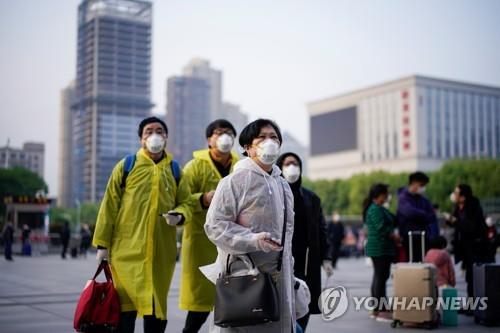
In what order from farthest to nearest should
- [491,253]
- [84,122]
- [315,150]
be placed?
[84,122]
[315,150]
[491,253]

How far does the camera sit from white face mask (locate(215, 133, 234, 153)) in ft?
20.4

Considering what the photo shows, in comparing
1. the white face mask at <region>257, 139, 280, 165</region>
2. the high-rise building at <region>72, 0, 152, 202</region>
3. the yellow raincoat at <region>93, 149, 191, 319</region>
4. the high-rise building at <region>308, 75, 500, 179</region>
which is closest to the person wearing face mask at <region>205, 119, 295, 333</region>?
the white face mask at <region>257, 139, 280, 165</region>

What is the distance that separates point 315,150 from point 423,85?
75.8ft

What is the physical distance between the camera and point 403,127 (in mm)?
110688

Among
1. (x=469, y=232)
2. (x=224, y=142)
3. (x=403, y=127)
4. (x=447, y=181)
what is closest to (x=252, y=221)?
(x=224, y=142)

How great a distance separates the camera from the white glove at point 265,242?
153 inches

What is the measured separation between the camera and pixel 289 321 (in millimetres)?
4051

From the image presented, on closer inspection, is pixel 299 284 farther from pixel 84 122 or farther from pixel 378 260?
pixel 84 122

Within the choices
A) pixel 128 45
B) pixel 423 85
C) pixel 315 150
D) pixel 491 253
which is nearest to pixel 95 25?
pixel 128 45

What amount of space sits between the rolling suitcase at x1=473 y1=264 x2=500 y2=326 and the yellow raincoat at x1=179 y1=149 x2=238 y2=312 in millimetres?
3968

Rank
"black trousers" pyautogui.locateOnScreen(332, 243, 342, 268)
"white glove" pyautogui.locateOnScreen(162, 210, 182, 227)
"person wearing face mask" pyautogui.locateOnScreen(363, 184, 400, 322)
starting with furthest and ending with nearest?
"black trousers" pyautogui.locateOnScreen(332, 243, 342, 268), "person wearing face mask" pyautogui.locateOnScreen(363, 184, 400, 322), "white glove" pyautogui.locateOnScreen(162, 210, 182, 227)

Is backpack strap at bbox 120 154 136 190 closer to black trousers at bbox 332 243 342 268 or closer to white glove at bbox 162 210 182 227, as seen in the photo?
white glove at bbox 162 210 182 227

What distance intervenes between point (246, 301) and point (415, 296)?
4770 mm

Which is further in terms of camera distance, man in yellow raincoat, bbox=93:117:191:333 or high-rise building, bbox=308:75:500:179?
high-rise building, bbox=308:75:500:179
